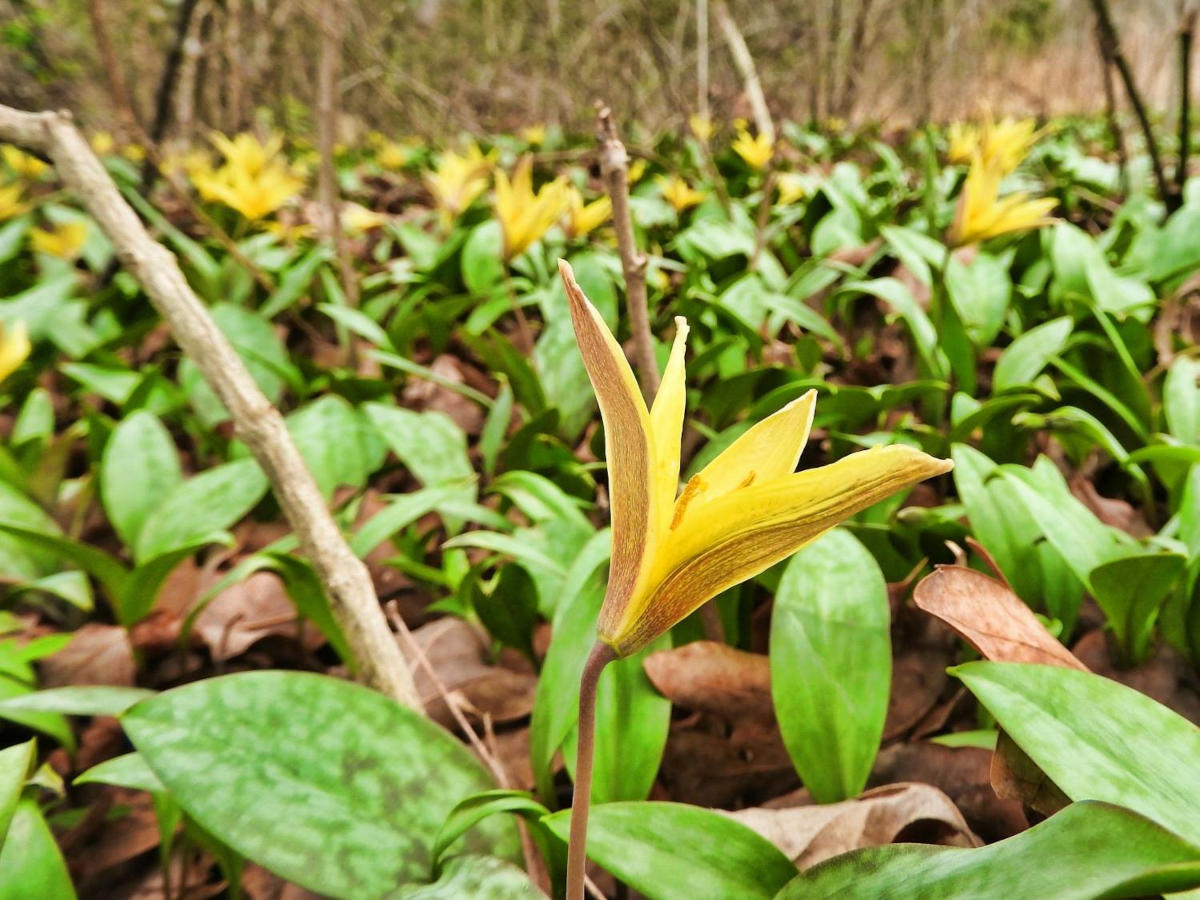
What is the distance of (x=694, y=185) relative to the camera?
330 cm

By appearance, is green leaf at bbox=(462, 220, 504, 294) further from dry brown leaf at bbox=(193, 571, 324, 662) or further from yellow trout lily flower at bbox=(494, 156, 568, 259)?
dry brown leaf at bbox=(193, 571, 324, 662)

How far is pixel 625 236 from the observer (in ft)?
3.02

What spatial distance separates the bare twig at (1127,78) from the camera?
6.89 feet

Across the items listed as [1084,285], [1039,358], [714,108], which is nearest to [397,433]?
[1039,358]

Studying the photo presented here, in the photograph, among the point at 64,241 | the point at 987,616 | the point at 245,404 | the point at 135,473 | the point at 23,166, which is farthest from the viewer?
the point at 23,166

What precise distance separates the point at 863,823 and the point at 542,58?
6.94 m

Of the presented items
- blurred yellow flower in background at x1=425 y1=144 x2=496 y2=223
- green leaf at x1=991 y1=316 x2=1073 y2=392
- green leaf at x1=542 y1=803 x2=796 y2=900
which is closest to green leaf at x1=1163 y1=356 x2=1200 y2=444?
green leaf at x1=991 y1=316 x2=1073 y2=392

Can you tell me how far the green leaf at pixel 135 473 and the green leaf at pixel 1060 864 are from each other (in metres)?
1.23

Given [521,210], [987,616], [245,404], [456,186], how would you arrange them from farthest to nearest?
[456,186], [521,210], [245,404], [987,616]

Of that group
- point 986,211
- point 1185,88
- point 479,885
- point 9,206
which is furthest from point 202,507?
point 1185,88

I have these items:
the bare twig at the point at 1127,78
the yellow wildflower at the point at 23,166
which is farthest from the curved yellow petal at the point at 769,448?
the yellow wildflower at the point at 23,166

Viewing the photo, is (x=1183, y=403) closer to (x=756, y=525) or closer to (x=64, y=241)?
(x=756, y=525)

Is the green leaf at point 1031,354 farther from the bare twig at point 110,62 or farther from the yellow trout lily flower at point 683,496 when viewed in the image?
the bare twig at point 110,62

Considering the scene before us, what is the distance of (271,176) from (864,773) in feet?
7.99
